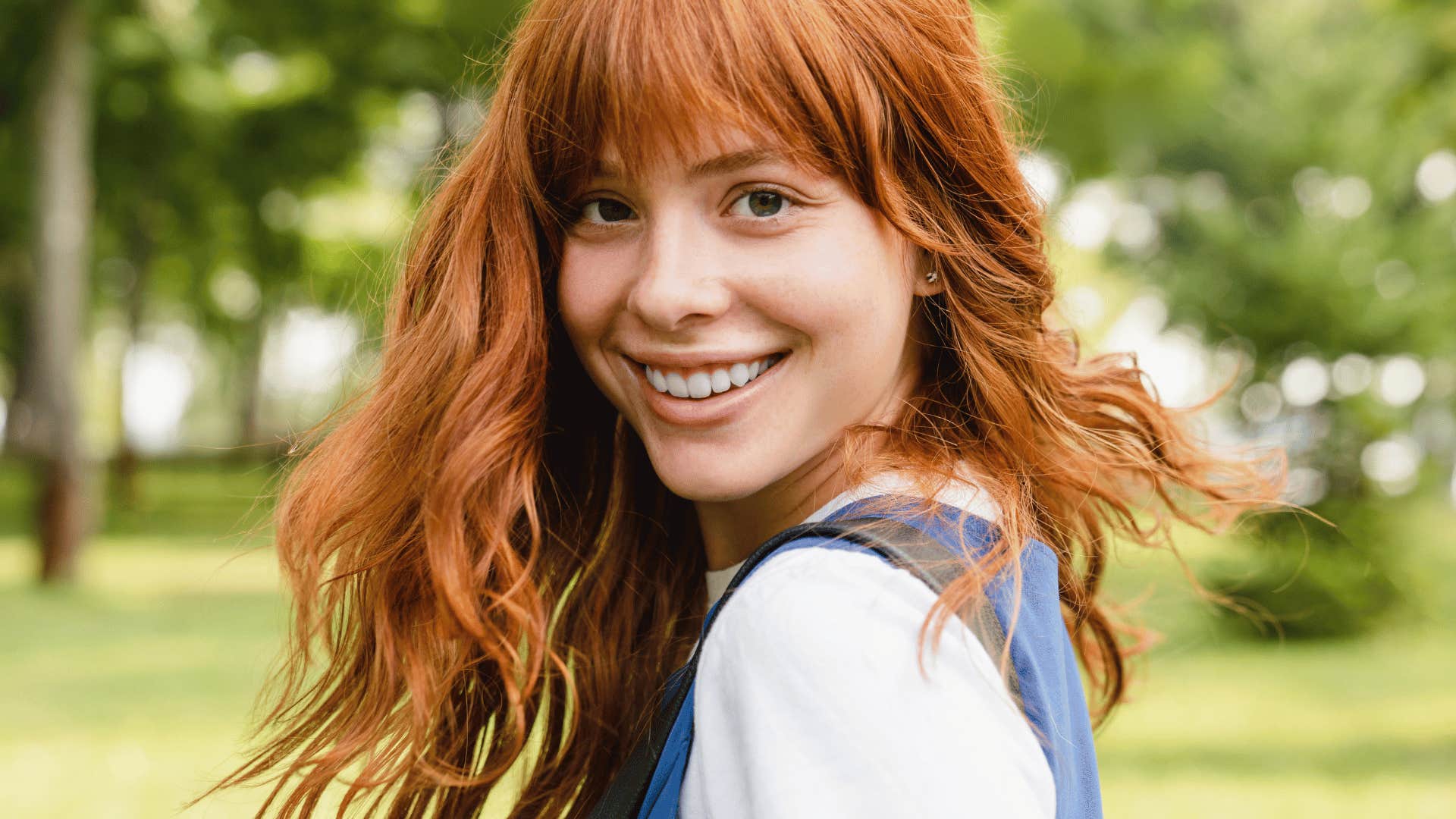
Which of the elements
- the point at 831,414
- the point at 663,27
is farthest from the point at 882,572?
the point at 663,27

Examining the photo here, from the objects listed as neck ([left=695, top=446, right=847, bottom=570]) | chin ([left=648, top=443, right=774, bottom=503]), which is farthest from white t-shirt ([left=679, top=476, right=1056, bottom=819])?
neck ([left=695, top=446, right=847, bottom=570])

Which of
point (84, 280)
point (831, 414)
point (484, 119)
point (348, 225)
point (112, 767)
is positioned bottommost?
point (112, 767)

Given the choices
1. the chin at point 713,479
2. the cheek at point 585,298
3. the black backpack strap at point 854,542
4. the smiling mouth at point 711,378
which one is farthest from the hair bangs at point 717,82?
the black backpack strap at point 854,542

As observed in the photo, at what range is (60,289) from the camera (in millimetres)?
14469

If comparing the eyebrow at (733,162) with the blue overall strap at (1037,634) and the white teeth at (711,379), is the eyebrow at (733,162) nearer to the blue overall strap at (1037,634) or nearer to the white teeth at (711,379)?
the white teeth at (711,379)

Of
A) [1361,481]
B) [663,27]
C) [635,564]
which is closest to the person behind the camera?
[663,27]

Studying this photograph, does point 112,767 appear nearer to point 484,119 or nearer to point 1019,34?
point 484,119

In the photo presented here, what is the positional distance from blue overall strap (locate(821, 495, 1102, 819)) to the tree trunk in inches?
A: 558

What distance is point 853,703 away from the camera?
4.00 ft

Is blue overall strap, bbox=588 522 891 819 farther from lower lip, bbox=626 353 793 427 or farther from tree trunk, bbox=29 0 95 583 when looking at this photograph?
tree trunk, bbox=29 0 95 583

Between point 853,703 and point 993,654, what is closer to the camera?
point 853,703

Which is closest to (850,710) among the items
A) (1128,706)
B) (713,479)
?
(713,479)

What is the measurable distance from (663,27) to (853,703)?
827mm

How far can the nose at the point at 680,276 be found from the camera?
162 cm
